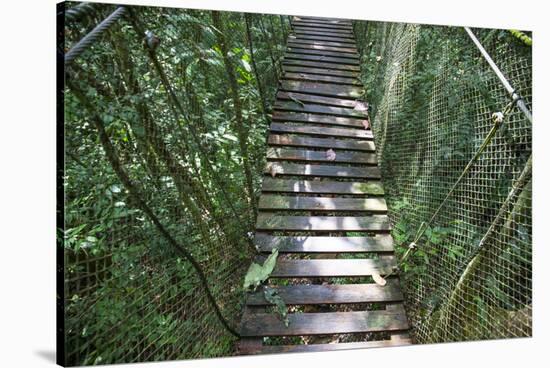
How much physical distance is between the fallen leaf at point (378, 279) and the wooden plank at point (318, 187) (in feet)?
1.80

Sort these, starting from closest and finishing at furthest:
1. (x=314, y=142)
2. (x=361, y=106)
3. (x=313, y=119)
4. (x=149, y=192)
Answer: (x=149, y=192) < (x=314, y=142) < (x=313, y=119) < (x=361, y=106)

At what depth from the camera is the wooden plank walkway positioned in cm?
145

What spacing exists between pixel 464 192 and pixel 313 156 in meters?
0.90

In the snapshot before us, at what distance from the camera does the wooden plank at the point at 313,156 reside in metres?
2.08

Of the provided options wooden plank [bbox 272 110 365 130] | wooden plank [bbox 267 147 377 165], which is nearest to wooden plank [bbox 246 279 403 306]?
wooden plank [bbox 267 147 377 165]

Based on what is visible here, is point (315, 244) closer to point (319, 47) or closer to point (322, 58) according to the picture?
point (322, 58)

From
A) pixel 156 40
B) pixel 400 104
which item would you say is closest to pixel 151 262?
pixel 156 40

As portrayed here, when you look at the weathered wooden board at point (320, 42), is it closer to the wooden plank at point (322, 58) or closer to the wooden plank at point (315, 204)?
the wooden plank at point (322, 58)

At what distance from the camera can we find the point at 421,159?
6.68 feet

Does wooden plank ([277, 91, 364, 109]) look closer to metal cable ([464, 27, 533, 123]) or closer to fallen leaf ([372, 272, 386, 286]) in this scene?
metal cable ([464, 27, 533, 123])

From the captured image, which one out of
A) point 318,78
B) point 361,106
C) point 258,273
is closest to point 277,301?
point 258,273

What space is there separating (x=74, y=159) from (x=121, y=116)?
194 mm

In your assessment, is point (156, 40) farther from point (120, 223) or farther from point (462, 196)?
point (462, 196)

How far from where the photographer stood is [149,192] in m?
1.12
